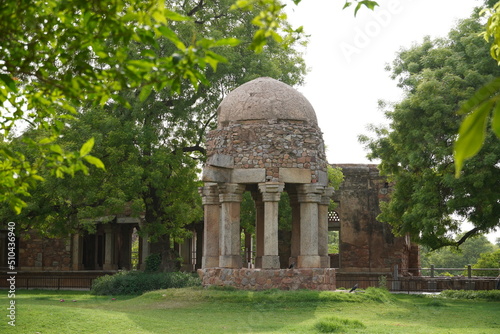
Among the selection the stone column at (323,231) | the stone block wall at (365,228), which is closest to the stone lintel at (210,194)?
the stone column at (323,231)

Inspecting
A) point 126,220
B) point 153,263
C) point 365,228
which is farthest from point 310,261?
point 126,220

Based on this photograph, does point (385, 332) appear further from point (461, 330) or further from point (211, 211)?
point (211, 211)

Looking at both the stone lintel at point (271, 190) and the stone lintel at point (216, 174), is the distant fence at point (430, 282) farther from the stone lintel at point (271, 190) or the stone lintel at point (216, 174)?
the stone lintel at point (216, 174)

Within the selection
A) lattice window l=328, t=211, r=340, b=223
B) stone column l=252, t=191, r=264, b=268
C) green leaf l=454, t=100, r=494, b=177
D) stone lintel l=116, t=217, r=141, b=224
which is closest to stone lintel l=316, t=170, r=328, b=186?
stone column l=252, t=191, r=264, b=268

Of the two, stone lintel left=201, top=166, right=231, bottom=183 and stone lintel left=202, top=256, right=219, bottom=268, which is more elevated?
stone lintel left=201, top=166, right=231, bottom=183

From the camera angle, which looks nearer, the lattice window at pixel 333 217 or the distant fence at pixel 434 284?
the distant fence at pixel 434 284

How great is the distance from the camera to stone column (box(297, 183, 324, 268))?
53.0 ft

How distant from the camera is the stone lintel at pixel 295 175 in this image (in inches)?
628

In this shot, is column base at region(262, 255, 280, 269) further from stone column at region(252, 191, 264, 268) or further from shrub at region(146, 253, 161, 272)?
shrub at region(146, 253, 161, 272)

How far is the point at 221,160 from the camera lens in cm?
1595

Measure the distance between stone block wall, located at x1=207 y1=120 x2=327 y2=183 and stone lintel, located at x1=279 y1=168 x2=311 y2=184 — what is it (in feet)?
0.32

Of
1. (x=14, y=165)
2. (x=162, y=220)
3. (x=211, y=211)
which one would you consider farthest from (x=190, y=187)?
(x=14, y=165)

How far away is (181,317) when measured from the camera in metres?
12.6

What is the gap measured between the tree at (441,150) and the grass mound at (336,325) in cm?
648
